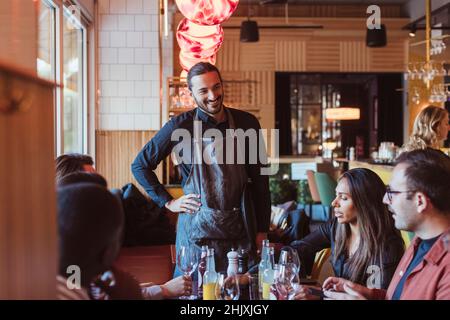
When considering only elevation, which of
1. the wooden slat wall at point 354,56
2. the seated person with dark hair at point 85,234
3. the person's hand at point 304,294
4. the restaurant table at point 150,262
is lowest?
the restaurant table at point 150,262

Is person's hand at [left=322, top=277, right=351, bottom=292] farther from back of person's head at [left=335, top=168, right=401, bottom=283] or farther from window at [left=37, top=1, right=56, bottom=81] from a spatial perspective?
window at [left=37, top=1, right=56, bottom=81]

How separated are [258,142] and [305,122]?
34.1 feet

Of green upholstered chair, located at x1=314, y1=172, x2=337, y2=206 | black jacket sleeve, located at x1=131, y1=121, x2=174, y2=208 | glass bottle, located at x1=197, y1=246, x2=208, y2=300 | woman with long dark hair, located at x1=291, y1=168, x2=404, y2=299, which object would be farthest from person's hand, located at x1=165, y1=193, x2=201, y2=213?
green upholstered chair, located at x1=314, y1=172, x2=337, y2=206

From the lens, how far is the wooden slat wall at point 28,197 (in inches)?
30.2

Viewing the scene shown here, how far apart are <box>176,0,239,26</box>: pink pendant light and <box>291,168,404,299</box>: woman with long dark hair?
1.74m

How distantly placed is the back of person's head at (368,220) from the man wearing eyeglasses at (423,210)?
55cm

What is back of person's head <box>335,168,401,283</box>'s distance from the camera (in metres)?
2.29

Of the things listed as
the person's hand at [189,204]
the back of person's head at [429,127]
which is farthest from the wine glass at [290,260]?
the back of person's head at [429,127]

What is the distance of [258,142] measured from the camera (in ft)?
9.16

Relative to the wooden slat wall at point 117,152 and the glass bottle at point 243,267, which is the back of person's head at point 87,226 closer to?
the glass bottle at point 243,267

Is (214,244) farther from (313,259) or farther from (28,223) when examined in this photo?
(28,223)

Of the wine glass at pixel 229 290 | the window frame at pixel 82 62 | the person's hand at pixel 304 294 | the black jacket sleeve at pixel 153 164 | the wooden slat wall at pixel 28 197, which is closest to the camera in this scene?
the wooden slat wall at pixel 28 197

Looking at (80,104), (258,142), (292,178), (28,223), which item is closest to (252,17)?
(292,178)

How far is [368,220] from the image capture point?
232 cm
